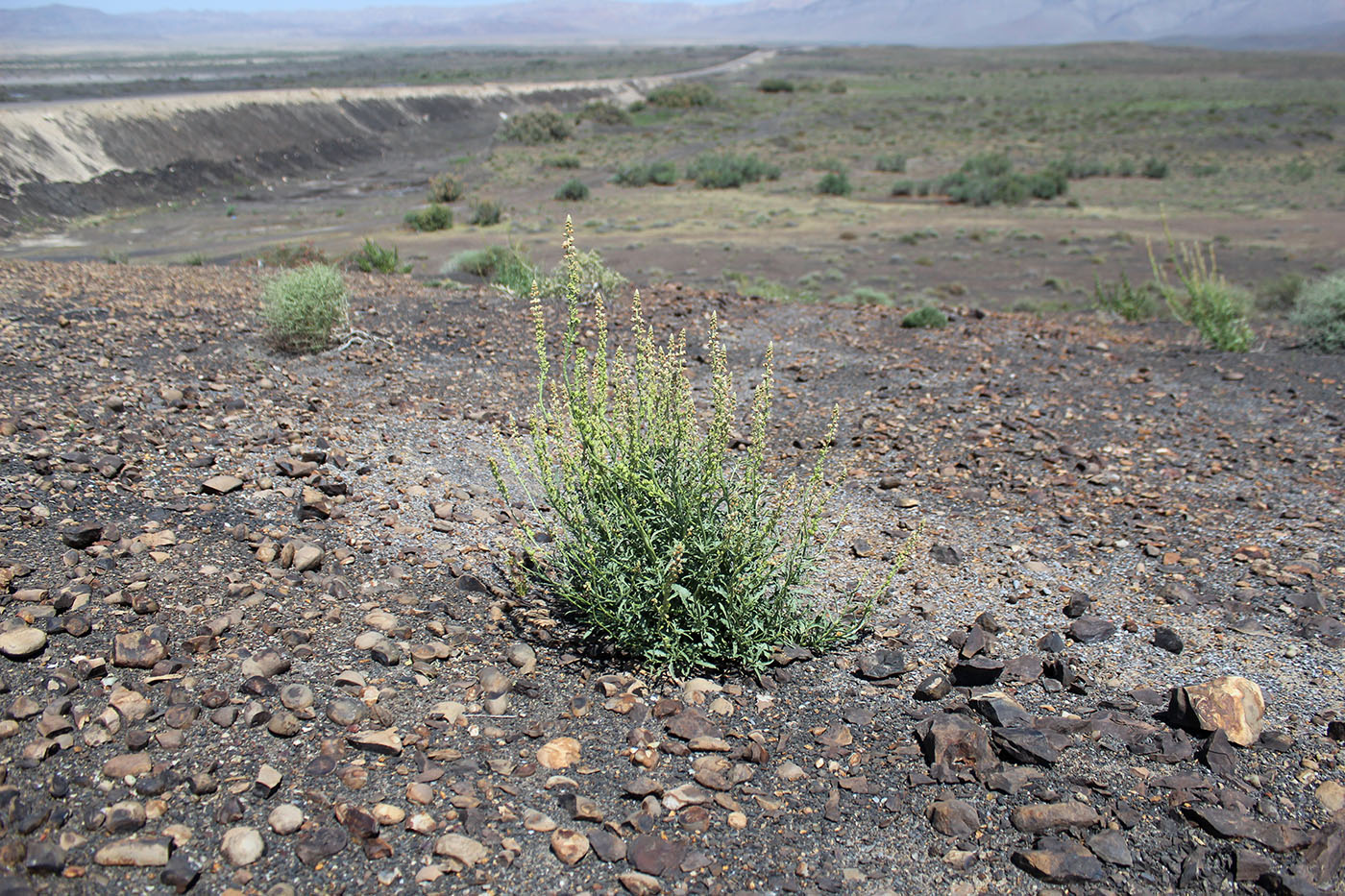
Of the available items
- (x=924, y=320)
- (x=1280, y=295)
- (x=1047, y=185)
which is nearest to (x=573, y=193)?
(x=1047, y=185)

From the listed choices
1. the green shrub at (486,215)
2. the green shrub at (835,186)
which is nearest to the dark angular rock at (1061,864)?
the green shrub at (486,215)

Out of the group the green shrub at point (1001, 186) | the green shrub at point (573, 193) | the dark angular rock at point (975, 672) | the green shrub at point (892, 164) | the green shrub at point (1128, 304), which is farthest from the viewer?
the green shrub at point (892, 164)

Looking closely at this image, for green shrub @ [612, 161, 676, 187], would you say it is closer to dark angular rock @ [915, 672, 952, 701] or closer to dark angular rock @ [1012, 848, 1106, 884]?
dark angular rock @ [915, 672, 952, 701]

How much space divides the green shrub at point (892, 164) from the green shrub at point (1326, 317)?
91.0 ft

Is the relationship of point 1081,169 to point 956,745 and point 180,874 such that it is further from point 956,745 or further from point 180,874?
point 180,874

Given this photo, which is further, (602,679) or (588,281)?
(588,281)

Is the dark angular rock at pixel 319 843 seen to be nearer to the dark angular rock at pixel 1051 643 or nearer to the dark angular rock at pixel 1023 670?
the dark angular rock at pixel 1023 670

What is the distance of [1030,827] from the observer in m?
2.55

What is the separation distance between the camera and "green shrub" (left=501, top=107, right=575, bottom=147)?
145ft

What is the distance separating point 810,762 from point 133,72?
105m

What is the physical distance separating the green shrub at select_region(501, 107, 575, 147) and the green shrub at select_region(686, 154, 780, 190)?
12.6 meters

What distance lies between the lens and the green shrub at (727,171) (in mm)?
32319

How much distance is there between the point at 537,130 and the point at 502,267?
120 ft

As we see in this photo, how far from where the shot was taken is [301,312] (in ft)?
23.5
